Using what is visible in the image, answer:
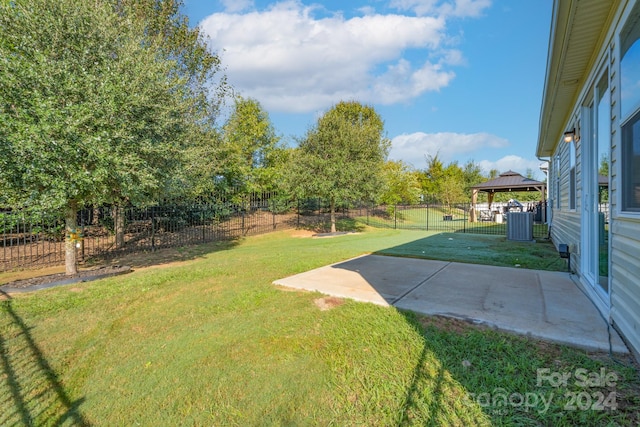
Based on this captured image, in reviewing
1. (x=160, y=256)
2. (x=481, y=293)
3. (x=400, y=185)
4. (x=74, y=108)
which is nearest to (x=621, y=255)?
(x=481, y=293)

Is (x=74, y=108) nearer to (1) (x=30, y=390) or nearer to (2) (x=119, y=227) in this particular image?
(1) (x=30, y=390)

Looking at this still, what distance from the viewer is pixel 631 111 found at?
2.39m

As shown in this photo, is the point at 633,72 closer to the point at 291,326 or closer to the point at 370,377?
the point at 370,377

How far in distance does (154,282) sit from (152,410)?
3572 mm

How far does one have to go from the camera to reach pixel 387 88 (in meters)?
20.4

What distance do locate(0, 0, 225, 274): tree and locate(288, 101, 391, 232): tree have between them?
23.3 ft

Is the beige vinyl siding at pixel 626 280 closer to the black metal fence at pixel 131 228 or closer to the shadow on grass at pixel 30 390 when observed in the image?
the shadow on grass at pixel 30 390

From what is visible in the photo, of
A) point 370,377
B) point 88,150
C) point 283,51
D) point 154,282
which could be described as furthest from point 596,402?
point 283,51

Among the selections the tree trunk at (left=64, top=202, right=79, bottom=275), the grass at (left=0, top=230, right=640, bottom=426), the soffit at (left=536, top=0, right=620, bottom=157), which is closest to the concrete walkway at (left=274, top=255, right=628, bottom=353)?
the grass at (left=0, top=230, right=640, bottom=426)

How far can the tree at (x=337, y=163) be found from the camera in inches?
505

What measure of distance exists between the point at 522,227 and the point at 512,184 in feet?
31.8

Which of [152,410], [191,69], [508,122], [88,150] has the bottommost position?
[152,410]

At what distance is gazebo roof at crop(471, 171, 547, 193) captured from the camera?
17.7 metres

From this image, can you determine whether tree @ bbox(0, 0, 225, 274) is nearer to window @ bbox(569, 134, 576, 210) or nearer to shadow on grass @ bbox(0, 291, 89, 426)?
shadow on grass @ bbox(0, 291, 89, 426)
